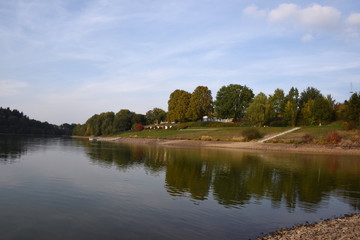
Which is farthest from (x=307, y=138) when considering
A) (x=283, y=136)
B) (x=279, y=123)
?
(x=279, y=123)

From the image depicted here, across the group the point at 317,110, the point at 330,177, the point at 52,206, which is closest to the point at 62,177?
the point at 52,206

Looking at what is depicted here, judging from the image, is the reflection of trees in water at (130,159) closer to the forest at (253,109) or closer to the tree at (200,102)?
the forest at (253,109)

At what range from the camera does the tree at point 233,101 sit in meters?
104

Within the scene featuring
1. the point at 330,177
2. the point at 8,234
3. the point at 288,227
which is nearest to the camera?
the point at 8,234

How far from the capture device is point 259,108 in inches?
3501

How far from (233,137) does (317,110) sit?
81.3ft

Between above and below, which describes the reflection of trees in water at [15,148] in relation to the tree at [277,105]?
below

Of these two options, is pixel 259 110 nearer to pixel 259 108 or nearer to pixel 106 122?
pixel 259 108

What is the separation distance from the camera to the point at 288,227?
43.1 feet

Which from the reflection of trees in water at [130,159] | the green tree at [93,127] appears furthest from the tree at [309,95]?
the green tree at [93,127]

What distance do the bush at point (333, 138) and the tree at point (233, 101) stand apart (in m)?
45.6

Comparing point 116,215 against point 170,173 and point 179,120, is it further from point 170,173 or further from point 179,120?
point 179,120

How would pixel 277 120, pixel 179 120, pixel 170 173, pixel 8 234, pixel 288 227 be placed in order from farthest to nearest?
1. pixel 179 120
2. pixel 277 120
3. pixel 170 173
4. pixel 288 227
5. pixel 8 234

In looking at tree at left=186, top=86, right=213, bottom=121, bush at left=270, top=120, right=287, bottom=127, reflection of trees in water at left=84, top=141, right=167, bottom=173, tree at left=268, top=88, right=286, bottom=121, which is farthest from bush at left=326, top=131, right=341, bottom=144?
tree at left=186, top=86, right=213, bottom=121
